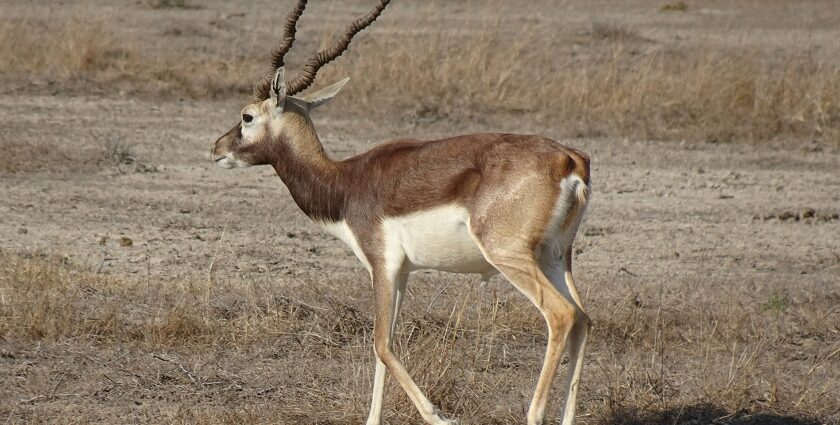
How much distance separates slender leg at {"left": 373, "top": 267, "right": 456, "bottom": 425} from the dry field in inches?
17.2

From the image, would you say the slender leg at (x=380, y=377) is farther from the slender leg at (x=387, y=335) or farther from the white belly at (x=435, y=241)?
the white belly at (x=435, y=241)

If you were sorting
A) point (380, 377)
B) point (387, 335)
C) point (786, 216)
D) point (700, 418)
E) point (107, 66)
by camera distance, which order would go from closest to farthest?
point (387, 335) < point (380, 377) < point (700, 418) < point (786, 216) < point (107, 66)

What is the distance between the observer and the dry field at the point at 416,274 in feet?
19.2

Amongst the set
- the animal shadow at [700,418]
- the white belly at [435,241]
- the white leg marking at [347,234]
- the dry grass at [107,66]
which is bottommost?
the dry grass at [107,66]

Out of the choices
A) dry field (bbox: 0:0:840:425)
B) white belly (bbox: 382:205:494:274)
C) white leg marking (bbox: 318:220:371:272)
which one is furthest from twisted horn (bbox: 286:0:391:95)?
dry field (bbox: 0:0:840:425)

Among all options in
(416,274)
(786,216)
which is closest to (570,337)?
(416,274)

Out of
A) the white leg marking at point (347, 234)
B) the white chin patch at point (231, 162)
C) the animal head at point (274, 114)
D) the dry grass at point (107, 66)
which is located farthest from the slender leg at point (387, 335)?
the dry grass at point (107, 66)

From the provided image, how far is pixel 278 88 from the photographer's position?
5551 millimetres

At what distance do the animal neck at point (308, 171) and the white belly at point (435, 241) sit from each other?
13.8 inches

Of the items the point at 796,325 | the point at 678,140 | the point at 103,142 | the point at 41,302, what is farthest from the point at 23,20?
the point at 796,325

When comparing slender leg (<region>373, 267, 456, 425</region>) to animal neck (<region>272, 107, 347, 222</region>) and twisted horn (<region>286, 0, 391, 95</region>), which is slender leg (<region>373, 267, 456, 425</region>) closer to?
animal neck (<region>272, 107, 347, 222</region>)

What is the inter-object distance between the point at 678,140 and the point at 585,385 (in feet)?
21.6

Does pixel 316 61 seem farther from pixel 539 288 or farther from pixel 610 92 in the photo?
pixel 610 92

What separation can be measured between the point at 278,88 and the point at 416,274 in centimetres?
259
